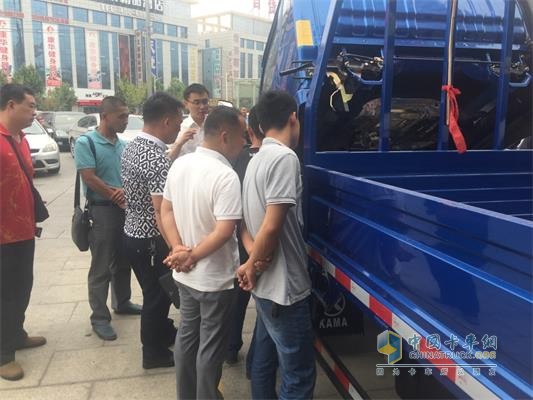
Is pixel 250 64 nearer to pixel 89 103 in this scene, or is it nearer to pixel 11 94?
pixel 89 103

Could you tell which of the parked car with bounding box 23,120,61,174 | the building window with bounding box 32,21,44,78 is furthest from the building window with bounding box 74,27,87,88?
the parked car with bounding box 23,120,61,174

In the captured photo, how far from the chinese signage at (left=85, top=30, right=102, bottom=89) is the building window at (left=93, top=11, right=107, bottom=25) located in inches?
69.1

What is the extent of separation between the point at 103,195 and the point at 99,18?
61.1 metres

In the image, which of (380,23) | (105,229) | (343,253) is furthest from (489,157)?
(105,229)

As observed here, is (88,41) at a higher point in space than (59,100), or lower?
higher

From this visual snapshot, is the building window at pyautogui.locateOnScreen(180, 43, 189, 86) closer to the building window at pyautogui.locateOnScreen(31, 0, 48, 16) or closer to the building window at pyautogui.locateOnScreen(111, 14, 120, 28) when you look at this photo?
the building window at pyautogui.locateOnScreen(111, 14, 120, 28)

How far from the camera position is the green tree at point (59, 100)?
1668 inches

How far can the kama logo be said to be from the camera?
5.29 feet

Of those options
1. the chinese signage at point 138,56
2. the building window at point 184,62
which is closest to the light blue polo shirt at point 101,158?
the chinese signage at point 138,56

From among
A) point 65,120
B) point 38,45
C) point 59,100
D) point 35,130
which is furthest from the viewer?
point 38,45

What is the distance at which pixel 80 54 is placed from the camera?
54594 mm

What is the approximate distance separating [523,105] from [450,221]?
2.45 metres

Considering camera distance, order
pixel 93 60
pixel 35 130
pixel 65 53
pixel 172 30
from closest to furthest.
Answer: pixel 35 130
pixel 65 53
pixel 93 60
pixel 172 30

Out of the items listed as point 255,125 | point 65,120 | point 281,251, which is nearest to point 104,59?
point 65,120
